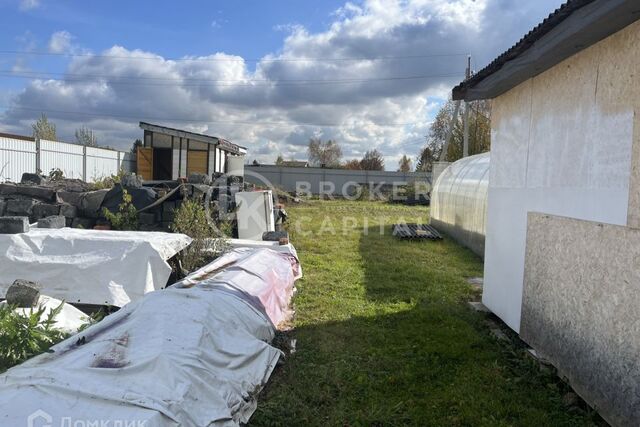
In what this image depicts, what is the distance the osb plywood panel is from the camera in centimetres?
273

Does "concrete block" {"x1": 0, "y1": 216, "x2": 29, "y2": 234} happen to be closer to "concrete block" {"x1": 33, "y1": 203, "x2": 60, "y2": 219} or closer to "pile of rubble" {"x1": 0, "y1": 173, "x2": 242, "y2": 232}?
"pile of rubble" {"x1": 0, "y1": 173, "x2": 242, "y2": 232}

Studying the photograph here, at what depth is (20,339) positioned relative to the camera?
3.21 metres

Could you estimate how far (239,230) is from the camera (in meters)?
9.45

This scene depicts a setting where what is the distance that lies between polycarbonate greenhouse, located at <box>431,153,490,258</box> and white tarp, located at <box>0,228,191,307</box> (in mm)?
6768

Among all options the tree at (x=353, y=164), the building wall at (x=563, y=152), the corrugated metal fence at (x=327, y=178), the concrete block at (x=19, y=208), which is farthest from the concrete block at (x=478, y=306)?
the tree at (x=353, y=164)

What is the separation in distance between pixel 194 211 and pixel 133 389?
219 inches

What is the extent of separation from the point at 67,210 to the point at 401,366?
24.1ft

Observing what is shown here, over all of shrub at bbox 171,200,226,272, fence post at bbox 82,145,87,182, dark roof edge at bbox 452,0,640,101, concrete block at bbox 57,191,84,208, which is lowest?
shrub at bbox 171,200,226,272

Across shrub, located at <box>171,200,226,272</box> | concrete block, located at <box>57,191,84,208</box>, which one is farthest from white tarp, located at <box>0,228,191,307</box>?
concrete block, located at <box>57,191,84,208</box>

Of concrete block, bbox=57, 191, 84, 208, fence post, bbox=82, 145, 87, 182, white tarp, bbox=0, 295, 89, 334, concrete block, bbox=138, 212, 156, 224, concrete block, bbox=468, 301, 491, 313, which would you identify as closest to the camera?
white tarp, bbox=0, 295, 89, 334

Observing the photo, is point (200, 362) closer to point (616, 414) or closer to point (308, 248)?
point (616, 414)

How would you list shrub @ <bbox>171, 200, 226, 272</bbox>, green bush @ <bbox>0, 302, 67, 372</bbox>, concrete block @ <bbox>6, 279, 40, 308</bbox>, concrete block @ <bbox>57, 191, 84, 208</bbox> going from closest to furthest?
green bush @ <bbox>0, 302, 67, 372</bbox>
concrete block @ <bbox>6, 279, 40, 308</bbox>
shrub @ <bbox>171, 200, 226, 272</bbox>
concrete block @ <bbox>57, 191, 84, 208</bbox>

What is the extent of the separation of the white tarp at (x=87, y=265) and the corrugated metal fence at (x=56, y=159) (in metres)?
6.24

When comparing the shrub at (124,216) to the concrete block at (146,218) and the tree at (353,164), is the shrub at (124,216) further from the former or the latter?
the tree at (353,164)
